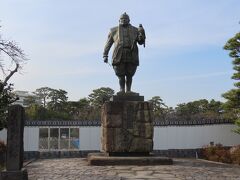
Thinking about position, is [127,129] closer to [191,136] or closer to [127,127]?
[127,127]

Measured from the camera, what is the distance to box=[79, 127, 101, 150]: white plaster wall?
17.9m

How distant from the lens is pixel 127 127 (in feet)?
31.9

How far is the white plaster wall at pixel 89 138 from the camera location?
706 inches

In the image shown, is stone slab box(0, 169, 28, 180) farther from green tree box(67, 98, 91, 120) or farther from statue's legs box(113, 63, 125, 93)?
green tree box(67, 98, 91, 120)

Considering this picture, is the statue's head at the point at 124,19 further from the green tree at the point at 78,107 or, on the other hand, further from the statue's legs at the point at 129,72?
the green tree at the point at 78,107

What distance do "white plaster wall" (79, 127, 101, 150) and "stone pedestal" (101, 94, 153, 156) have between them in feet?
26.8

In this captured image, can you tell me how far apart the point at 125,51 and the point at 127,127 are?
2080 mm

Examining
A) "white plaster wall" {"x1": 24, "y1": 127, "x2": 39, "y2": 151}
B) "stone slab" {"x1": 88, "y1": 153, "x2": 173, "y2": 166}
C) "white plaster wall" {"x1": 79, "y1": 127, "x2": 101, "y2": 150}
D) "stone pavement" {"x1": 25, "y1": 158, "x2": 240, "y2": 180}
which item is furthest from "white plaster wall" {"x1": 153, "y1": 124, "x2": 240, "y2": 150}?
"stone pavement" {"x1": 25, "y1": 158, "x2": 240, "y2": 180}

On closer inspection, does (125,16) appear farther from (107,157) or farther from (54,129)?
(54,129)

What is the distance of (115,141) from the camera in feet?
31.4

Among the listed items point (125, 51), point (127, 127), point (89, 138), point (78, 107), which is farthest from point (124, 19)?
point (78, 107)

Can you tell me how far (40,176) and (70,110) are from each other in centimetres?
3397

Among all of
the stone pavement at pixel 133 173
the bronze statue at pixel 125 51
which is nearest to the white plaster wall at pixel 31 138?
the bronze statue at pixel 125 51

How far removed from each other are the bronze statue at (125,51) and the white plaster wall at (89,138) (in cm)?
814
